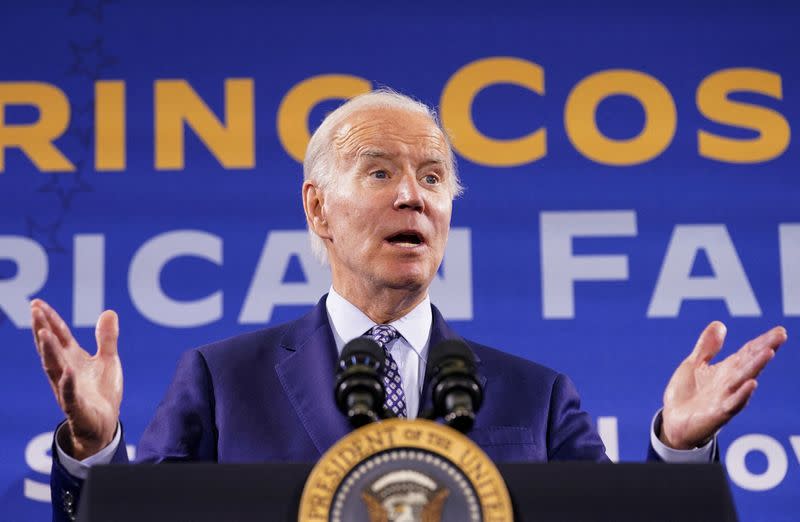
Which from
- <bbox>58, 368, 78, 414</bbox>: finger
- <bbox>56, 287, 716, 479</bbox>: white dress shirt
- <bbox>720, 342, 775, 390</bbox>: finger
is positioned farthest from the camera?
<bbox>56, 287, 716, 479</bbox>: white dress shirt

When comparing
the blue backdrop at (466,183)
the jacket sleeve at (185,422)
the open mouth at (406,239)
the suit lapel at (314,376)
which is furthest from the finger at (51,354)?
the blue backdrop at (466,183)

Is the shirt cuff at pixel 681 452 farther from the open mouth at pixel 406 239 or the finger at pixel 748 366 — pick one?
the open mouth at pixel 406 239

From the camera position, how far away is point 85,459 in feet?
5.44

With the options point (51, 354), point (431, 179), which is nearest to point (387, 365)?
point (431, 179)

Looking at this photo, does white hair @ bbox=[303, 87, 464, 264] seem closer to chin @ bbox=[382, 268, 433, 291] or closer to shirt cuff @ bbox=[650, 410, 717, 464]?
chin @ bbox=[382, 268, 433, 291]

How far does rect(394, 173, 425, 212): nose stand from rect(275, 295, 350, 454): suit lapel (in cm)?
26

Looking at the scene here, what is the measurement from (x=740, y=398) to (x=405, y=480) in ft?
2.03

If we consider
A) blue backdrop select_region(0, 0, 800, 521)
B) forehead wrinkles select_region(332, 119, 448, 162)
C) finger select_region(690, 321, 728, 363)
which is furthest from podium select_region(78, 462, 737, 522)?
blue backdrop select_region(0, 0, 800, 521)

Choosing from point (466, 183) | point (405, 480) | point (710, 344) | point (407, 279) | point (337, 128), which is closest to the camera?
point (405, 480)

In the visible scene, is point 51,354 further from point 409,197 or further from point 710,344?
point 710,344

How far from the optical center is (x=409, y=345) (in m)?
2.13

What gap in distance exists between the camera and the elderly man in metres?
1.70

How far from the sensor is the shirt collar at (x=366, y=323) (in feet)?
7.02

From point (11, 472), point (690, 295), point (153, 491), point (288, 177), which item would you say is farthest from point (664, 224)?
point (153, 491)
